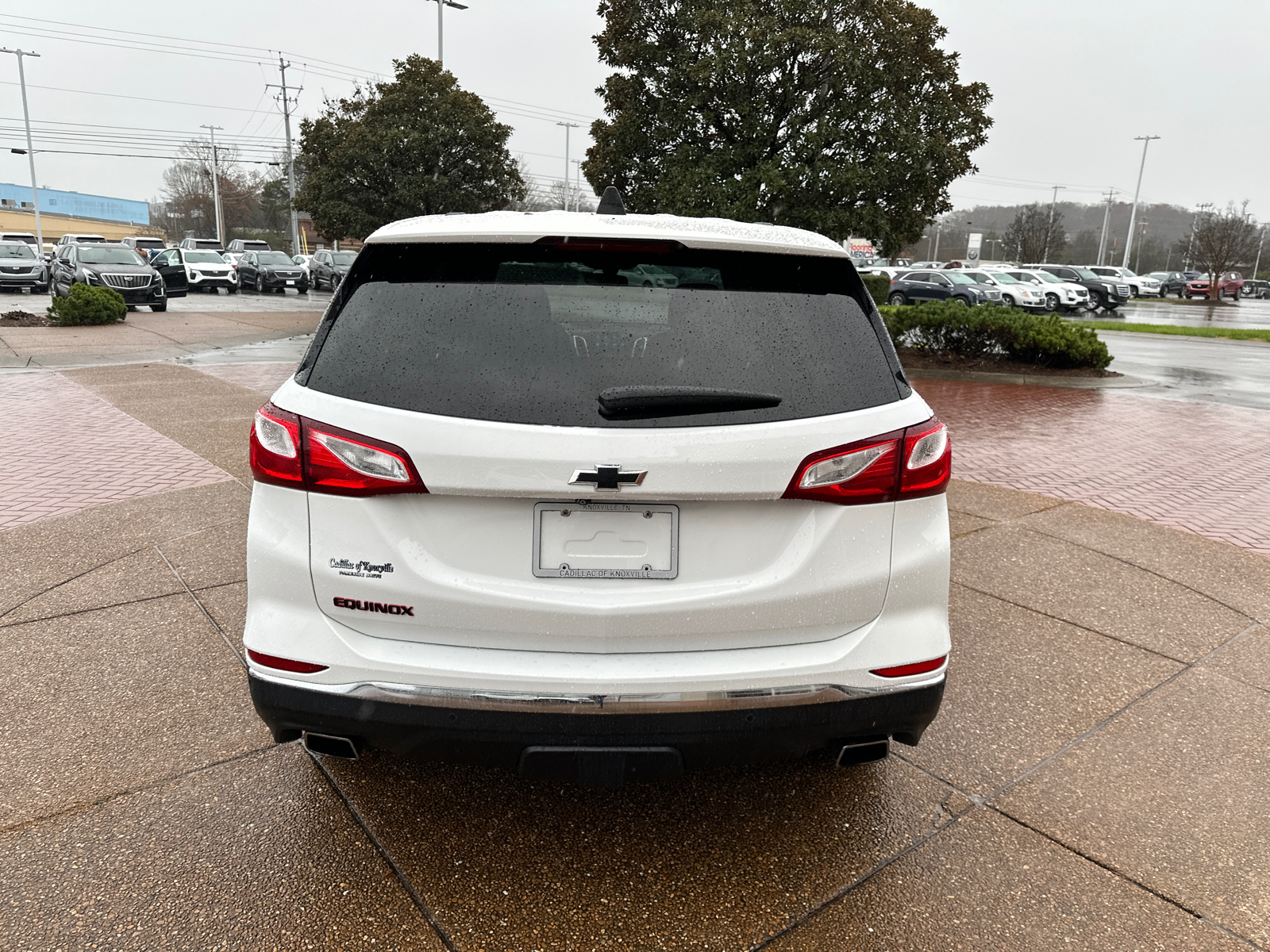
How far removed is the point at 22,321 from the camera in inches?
720

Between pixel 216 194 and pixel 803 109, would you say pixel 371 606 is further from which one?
pixel 216 194

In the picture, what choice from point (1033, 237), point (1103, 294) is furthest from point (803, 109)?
point (1033, 237)

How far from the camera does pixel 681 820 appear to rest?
2.73m

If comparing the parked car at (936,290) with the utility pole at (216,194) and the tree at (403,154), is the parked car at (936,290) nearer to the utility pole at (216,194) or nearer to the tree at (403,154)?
the tree at (403,154)

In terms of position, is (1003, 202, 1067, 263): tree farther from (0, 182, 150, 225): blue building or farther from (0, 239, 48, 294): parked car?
(0, 182, 150, 225): blue building

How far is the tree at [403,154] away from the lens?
85.9 feet

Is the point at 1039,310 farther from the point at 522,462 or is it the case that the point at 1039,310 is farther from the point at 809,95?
the point at 522,462

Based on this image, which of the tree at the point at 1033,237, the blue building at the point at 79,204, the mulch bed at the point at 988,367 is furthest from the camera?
the blue building at the point at 79,204

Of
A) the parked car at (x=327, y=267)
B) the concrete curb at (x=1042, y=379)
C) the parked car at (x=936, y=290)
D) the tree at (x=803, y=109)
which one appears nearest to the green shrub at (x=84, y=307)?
the tree at (x=803, y=109)

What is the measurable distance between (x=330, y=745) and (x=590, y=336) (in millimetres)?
1230

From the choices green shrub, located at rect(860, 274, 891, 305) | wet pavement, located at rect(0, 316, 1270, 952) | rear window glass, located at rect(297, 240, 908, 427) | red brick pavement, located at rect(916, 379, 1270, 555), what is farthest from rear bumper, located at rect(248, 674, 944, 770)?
green shrub, located at rect(860, 274, 891, 305)

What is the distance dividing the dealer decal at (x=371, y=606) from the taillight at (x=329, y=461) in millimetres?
260

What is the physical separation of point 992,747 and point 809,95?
→ 493 inches

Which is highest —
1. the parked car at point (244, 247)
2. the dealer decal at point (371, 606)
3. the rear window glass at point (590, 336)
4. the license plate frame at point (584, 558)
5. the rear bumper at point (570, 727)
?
the parked car at point (244, 247)
